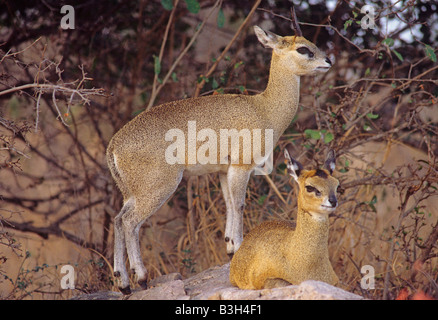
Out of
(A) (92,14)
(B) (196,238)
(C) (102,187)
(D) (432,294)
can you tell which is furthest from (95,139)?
(D) (432,294)

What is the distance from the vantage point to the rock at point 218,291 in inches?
174

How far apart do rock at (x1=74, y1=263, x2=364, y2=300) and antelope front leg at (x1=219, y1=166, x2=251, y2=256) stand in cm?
31

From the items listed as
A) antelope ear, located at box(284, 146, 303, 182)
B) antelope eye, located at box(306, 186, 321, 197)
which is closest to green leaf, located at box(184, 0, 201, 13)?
antelope ear, located at box(284, 146, 303, 182)

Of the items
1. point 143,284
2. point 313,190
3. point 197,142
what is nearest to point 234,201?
point 197,142

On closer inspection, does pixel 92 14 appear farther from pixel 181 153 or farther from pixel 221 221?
pixel 181 153

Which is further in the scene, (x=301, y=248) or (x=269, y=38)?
(x=269, y=38)

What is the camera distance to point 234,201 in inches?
239

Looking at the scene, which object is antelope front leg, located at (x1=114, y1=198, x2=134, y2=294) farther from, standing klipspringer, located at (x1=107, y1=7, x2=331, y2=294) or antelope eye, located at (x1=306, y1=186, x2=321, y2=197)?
antelope eye, located at (x1=306, y1=186, x2=321, y2=197)

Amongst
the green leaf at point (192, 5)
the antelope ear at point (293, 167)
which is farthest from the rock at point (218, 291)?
the green leaf at point (192, 5)

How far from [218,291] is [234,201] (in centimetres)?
117

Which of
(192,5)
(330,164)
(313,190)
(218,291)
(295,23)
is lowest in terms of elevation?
(218,291)

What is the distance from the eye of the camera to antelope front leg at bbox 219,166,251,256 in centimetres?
598

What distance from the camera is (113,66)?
399 inches

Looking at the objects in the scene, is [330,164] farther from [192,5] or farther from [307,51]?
[192,5]
